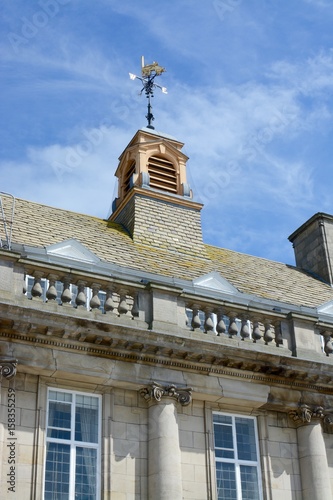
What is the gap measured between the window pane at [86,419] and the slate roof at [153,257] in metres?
4.76

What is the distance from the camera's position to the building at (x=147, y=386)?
15570mm

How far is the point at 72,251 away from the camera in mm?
19781

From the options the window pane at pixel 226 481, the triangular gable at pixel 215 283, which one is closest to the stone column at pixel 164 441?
the window pane at pixel 226 481

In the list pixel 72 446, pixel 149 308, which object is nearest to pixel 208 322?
pixel 149 308

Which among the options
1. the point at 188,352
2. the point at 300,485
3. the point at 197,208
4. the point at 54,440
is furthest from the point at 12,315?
the point at 197,208

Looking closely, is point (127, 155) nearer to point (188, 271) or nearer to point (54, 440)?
point (188, 271)

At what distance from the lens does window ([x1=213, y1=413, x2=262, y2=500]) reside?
1683 cm

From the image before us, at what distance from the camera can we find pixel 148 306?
1748cm

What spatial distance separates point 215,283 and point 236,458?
5.10m

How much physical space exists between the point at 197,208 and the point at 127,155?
3200mm

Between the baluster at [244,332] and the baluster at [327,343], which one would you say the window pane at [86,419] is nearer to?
the baluster at [244,332]

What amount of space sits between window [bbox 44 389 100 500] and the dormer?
7.51 m

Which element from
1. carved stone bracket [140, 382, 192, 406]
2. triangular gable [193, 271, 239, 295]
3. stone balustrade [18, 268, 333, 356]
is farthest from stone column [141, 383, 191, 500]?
triangular gable [193, 271, 239, 295]

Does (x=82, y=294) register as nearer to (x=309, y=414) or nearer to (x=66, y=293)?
(x=66, y=293)
